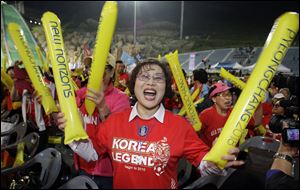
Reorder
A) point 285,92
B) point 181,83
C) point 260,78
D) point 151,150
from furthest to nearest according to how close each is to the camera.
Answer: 1. point 285,92
2. point 181,83
3. point 151,150
4. point 260,78

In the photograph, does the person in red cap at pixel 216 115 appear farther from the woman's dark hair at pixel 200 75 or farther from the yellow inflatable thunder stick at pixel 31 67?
the yellow inflatable thunder stick at pixel 31 67

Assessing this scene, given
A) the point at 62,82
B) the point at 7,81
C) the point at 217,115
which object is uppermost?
the point at 62,82

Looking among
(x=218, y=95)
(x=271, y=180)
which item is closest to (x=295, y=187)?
(x=271, y=180)

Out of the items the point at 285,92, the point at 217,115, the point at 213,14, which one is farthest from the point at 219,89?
the point at 213,14

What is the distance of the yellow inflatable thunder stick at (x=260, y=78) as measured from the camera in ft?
3.85

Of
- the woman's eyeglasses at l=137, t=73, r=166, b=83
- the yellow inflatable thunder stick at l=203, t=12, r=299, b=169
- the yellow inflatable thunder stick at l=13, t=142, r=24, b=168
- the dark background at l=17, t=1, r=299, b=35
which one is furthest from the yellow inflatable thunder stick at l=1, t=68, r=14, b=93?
the dark background at l=17, t=1, r=299, b=35

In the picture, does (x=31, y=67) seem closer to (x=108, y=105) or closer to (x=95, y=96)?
(x=95, y=96)

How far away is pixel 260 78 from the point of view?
123 cm

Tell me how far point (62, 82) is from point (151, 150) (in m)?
0.58

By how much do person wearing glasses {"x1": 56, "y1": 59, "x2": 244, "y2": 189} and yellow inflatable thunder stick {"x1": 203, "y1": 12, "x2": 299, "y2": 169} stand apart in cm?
32

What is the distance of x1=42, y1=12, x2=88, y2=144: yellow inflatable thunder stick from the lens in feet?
4.70

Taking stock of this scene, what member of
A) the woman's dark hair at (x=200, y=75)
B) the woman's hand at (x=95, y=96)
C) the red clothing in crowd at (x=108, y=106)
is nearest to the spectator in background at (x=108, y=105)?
the red clothing in crowd at (x=108, y=106)

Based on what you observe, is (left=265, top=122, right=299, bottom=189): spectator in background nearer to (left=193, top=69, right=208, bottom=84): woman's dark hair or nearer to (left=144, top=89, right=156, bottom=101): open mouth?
(left=144, top=89, right=156, bottom=101): open mouth

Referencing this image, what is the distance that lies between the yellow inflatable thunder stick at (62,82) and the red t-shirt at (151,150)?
0.33 m
